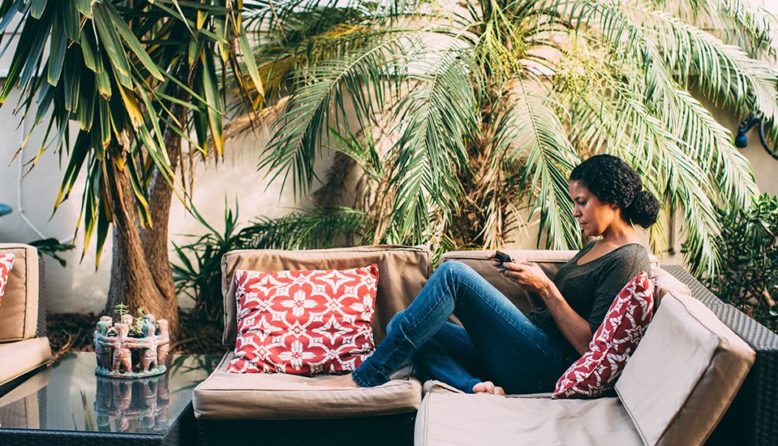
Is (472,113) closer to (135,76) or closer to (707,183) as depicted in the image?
(707,183)

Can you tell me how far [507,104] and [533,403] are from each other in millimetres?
1890

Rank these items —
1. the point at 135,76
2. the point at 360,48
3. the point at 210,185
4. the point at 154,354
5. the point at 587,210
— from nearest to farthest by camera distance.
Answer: the point at 587,210 → the point at 154,354 → the point at 135,76 → the point at 360,48 → the point at 210,185

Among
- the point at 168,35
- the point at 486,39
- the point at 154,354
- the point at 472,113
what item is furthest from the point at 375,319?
the point at 168,35

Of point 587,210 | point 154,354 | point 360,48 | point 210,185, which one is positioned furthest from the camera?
point 210,185

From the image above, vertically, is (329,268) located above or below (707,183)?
below

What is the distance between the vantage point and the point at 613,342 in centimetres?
237

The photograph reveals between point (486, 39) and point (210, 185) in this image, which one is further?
point (210, 185)

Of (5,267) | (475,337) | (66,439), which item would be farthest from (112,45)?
(475,337)

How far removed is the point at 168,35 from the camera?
370cm

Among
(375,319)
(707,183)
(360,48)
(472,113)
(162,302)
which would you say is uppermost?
(360,48)

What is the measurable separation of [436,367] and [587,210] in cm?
74

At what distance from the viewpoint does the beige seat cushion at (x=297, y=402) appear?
8.36ft

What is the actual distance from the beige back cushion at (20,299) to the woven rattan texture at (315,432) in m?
1.09

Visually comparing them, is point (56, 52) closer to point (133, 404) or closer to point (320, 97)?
point (320, 97)
